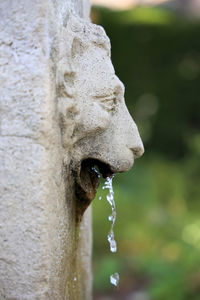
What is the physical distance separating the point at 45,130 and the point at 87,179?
1.05 ft

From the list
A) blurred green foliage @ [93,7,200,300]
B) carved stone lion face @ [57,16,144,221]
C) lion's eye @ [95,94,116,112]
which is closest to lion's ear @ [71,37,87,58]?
carved stone lion face @ [57,16,144,221]

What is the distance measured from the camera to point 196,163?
6.06m

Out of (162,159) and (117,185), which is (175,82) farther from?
(117,185)

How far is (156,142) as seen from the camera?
6.88 meters

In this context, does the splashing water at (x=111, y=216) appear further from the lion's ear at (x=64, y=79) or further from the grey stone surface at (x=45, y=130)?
the lion's ear at (x=64, y=79)

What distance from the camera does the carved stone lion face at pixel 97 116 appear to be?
4.06 feet

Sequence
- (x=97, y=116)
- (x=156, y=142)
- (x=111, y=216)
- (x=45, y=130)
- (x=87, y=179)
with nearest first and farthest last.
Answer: (x=45, y=130)
(x=97, y=116)
(x=87, y=179)
(x=111, y=216)
(x=156, y=142)

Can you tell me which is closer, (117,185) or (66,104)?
(66,104)

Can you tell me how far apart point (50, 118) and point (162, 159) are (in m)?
5.71

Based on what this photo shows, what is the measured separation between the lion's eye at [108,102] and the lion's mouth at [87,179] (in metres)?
0.16

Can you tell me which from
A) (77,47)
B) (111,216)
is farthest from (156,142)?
(77,47)

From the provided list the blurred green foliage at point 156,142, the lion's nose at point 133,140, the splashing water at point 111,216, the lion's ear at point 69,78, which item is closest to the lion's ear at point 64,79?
the lion's ear at point 69,78

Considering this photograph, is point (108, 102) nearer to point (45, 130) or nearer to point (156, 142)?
point (45, 130)

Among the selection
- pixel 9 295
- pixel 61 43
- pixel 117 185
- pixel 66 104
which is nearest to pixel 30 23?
pixel 61 43
